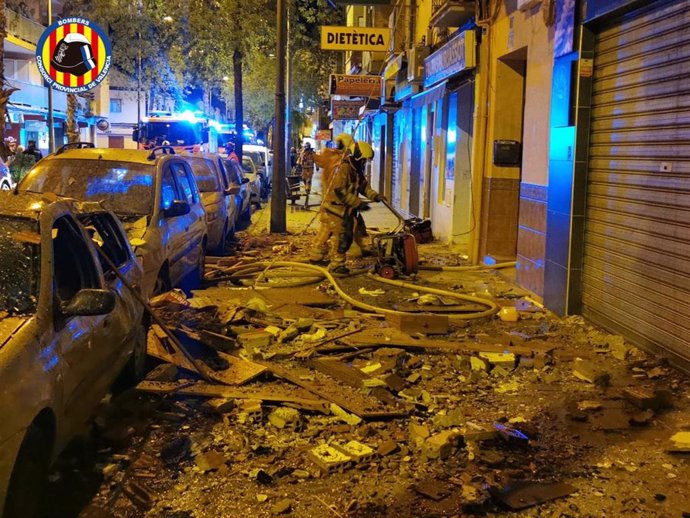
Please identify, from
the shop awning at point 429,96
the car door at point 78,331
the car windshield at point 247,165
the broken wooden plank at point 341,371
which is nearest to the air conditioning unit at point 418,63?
the shop awning at point 429,96

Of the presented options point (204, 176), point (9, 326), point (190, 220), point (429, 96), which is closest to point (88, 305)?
point (9, 326)

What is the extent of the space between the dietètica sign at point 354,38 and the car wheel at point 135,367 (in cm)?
1277

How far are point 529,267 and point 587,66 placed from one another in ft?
9.39

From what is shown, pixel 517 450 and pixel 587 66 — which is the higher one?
pixel 587 66

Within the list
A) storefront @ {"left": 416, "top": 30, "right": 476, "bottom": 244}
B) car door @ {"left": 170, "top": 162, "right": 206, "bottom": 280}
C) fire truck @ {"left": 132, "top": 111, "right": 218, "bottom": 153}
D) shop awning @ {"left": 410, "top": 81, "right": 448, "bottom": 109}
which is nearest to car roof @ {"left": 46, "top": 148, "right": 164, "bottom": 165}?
car door @ {"left": 170, "top": 162, "right": 206, "bottom": 280}

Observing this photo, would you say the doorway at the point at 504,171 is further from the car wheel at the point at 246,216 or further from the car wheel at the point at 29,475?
the car wheel at the point at 29,475

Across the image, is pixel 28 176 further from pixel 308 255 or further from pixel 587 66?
pixel 587 66

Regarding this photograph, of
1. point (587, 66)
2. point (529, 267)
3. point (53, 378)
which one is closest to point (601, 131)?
point (587, 66)

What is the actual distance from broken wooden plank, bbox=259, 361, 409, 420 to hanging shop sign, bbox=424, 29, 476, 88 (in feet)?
24.2

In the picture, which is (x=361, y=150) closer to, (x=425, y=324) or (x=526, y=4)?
(x=526, y=4)

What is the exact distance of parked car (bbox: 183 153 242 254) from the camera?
12.0 metres

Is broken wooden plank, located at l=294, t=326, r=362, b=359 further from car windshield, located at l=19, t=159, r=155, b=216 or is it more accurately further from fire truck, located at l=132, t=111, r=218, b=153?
fire truck, located at l=132, t=111, r=218, b=153

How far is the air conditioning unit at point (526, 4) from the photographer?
9.16m

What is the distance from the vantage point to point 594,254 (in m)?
7.55
